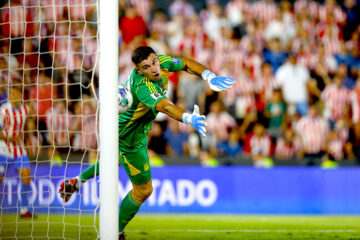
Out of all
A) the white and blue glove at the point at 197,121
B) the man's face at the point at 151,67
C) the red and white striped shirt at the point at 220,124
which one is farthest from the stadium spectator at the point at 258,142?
the white and blue glove at the point at 197,121

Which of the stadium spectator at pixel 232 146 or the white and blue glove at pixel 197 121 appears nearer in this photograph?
→ the white and blue glove at pixel 197 121

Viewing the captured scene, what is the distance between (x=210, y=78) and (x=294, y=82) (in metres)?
6.98

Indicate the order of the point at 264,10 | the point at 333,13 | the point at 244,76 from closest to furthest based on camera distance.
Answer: the point at 244,76
the point at 264,10
the point at 333,13

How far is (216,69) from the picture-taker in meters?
12.9

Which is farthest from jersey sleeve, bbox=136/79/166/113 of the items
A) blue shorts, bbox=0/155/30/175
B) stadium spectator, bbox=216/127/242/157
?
stadium spectator, bbox=216/127/242/157

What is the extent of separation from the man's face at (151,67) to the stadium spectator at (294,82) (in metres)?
6.80

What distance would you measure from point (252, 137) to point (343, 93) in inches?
90.5

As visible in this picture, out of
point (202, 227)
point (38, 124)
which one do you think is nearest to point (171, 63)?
point (202, 227)

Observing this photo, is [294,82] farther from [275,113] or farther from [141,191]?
[141,191]

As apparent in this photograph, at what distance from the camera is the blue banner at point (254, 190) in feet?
35.6

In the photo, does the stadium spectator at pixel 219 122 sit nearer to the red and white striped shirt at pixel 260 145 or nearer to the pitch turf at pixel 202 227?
the red and white striped shirt at pixel 260 145

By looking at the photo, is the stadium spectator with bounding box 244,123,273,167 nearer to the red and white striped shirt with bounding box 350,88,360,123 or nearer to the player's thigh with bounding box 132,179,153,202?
the red and white striped shirt with bounding box 350,88,360,123

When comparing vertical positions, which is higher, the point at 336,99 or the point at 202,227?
the point at 336,99

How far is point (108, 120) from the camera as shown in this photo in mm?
5496
